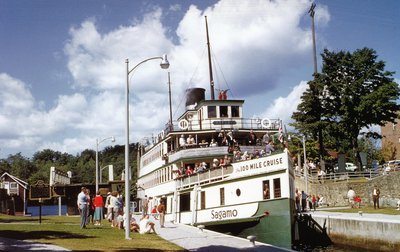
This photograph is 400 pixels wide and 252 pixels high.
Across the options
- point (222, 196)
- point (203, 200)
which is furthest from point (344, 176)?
point (222, 196)

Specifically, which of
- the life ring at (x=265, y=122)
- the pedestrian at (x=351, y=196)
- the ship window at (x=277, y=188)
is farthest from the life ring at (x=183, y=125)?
the pedestrian at (x=351, y=196)

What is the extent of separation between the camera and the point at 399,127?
75.4m

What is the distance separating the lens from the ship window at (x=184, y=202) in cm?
2800

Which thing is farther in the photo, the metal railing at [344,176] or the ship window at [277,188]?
the metal railing at [344,176]

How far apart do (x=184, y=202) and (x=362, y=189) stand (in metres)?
15.9

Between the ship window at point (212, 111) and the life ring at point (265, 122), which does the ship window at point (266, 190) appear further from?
the ship window at point (212, 111)

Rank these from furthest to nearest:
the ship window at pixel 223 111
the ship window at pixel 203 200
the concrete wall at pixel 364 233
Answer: the ship window at pixel 223 111
the ship window at pixel 203 200
the concrete wall at pixel 364 233

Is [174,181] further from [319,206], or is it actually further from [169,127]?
[319,206]

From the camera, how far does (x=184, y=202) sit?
93.6 feet

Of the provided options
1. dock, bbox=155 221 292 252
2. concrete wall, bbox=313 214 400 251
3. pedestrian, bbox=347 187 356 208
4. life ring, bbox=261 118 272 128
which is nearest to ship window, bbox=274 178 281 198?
dock, bbox=155 221 292 252

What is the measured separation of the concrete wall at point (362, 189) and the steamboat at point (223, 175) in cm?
978

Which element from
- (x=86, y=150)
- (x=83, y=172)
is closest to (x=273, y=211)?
(x=83, y=172)

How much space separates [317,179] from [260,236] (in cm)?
2351

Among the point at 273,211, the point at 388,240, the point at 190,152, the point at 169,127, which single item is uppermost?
the point at 169,127
